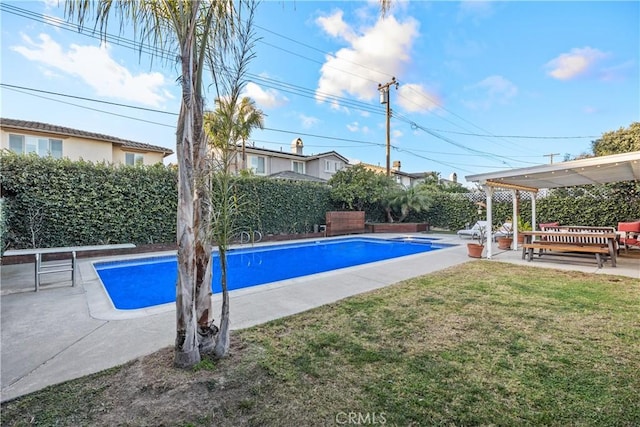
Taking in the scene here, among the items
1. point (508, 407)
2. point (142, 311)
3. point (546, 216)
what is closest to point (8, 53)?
point (142, 311)

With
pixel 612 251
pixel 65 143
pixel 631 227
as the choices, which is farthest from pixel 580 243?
pixel 65 143

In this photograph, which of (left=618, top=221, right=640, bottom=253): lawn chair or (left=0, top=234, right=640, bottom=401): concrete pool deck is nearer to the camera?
(left=0, top=234, right=640, bottom=401): concrete pool deck

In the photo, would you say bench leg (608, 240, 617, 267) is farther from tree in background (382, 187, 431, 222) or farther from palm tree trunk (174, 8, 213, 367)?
tree in background (382, 187, 431, 222)

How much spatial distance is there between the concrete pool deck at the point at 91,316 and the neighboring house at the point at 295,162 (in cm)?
1650

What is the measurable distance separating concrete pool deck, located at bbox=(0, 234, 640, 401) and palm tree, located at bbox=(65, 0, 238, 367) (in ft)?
2.67

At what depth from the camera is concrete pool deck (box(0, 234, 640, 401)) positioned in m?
2.82

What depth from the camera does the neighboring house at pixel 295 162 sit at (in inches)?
929

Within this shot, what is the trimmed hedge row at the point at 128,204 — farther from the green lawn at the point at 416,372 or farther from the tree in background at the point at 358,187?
the green lawn at the point at 416,372

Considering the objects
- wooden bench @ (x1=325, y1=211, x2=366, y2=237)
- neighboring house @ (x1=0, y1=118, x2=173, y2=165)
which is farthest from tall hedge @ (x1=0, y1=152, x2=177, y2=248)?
wooden bench @ (x1=325, y1=211, x2=366, y2=237)

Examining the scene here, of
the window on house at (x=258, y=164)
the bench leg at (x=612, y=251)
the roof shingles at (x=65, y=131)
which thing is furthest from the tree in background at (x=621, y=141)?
the roof shingles at (x=65, y=131)

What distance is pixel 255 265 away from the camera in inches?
386

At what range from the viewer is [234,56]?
2930 millimetres

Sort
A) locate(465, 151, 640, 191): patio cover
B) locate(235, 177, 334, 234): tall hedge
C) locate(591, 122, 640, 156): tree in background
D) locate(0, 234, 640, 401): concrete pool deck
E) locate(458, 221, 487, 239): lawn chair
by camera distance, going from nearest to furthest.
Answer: locate(0, 234, 640, 401): concrete pool deck
locate(465, 151, 640, 191): patio cover
locate(591, 122, 640, 156): tree in background
locate(458, 221, 487, 239): lawn chair
locate(235, 177, 334, 234): tall hedge

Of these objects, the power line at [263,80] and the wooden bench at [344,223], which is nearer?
the power line at [263,80]
